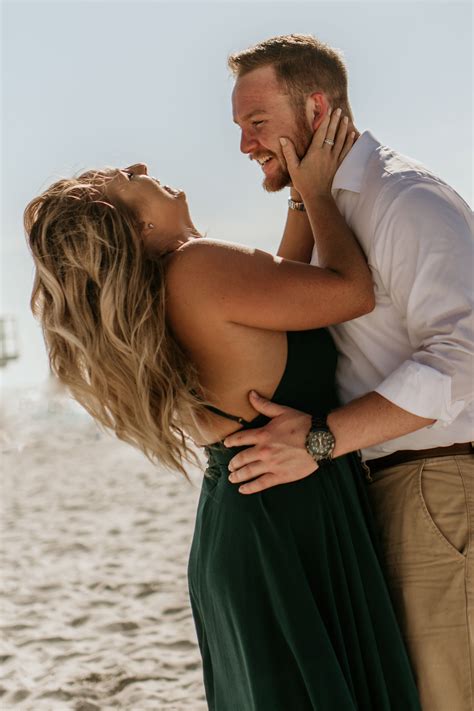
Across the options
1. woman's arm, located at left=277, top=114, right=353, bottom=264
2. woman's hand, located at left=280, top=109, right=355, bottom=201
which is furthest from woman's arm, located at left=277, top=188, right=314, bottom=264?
woman's hand, located at left=280, top=109, right=355, bottom=201

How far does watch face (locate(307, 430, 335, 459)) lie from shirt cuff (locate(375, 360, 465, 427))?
0.20m

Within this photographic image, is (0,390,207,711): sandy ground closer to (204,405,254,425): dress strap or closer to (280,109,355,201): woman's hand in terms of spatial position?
(204,405,254,425): dress strap

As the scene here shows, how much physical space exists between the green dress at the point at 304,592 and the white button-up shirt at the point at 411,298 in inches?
6.5

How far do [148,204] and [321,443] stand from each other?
2.84ft

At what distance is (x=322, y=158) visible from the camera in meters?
2.88

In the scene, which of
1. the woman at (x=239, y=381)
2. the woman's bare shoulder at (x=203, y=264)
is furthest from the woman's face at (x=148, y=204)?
the woman's bare shoulder at (x=203, y=264)

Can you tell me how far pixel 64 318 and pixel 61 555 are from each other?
7.16m

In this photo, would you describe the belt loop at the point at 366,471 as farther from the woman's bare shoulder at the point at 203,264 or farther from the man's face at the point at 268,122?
the man's face at the point at 268,122

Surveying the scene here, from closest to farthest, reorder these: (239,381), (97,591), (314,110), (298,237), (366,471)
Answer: (239,381), (366,471), (314,110), (298,237), (97,591)

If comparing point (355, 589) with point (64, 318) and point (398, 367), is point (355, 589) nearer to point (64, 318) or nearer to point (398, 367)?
point (398, 367)

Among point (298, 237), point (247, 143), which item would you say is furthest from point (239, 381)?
point (247, 143)

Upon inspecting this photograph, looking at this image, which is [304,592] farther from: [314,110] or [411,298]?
[314,110]

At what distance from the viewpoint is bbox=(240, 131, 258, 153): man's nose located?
3.04 m

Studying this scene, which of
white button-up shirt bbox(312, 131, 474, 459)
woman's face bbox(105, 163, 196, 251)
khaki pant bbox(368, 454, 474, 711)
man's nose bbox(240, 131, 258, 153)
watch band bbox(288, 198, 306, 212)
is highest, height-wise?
man's nose bbox(240, 131, 258, 153)
